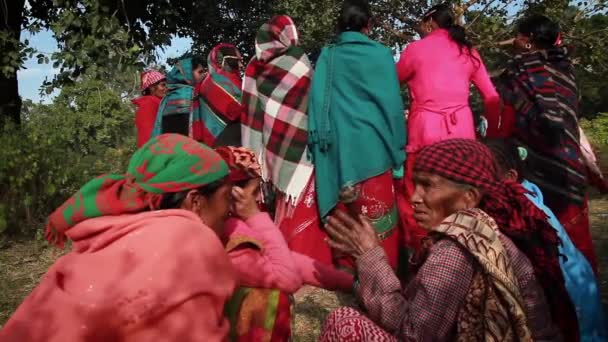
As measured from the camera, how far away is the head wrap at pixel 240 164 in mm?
2506

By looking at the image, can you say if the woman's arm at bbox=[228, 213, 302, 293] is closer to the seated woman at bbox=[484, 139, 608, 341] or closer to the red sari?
the seated woman at bbox=[484, 139, 608, 341]

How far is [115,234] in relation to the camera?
159 cm

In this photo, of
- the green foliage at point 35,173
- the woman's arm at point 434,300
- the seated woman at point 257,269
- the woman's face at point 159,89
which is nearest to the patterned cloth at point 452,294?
the woman's arm at point 434,300

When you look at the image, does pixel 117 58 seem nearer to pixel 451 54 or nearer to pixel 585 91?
pixel 451 54

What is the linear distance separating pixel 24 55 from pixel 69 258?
5.97 metres

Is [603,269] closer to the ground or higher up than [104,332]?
closer to the ground

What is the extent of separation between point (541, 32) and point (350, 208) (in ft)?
5.50

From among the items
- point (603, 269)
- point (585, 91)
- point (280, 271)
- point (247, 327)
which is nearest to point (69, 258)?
point (247, 327)

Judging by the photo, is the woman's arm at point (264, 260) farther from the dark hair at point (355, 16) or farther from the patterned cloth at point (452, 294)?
the dark hair at point (355, 16)

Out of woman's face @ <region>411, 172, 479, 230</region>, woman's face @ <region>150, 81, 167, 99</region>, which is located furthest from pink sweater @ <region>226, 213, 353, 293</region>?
woman's face @ <region>150, 81, 167, 99</region>

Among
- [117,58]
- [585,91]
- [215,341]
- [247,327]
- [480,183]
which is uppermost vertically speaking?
[117,58]

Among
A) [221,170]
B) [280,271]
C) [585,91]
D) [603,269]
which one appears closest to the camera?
[221,170]

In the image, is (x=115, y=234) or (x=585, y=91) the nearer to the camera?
(x=115, y=234)

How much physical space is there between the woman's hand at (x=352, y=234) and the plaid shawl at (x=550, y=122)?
1931 mm
